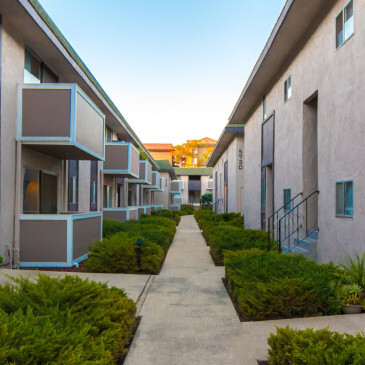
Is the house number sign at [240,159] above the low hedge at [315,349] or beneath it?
above

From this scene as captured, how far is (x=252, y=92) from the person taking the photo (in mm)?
18312

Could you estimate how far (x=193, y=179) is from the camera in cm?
7619

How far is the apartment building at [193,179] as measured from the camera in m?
73.2

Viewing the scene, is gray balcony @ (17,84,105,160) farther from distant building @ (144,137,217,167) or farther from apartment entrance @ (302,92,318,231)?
distant building @ (144,137,217,167)

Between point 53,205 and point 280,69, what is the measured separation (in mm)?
9287

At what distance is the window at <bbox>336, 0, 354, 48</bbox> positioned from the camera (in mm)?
8766

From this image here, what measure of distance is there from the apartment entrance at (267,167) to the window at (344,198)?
22.4 feet

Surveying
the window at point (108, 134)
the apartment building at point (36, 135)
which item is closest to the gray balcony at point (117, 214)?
the window at point (108, 134)

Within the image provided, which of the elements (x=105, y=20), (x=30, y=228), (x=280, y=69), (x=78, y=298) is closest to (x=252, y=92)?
(x=280, y=69)

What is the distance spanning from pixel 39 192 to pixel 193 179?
64196 mm

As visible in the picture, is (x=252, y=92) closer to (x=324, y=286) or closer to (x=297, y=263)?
(x=297, y=263)

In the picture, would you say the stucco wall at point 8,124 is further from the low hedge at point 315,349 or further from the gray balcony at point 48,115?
the low hedge at point 315,349

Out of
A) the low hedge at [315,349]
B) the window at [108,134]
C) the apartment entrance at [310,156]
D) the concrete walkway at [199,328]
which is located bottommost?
the concrete walkway at [199,328]

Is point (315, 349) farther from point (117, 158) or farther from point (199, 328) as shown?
point (117, 158)
